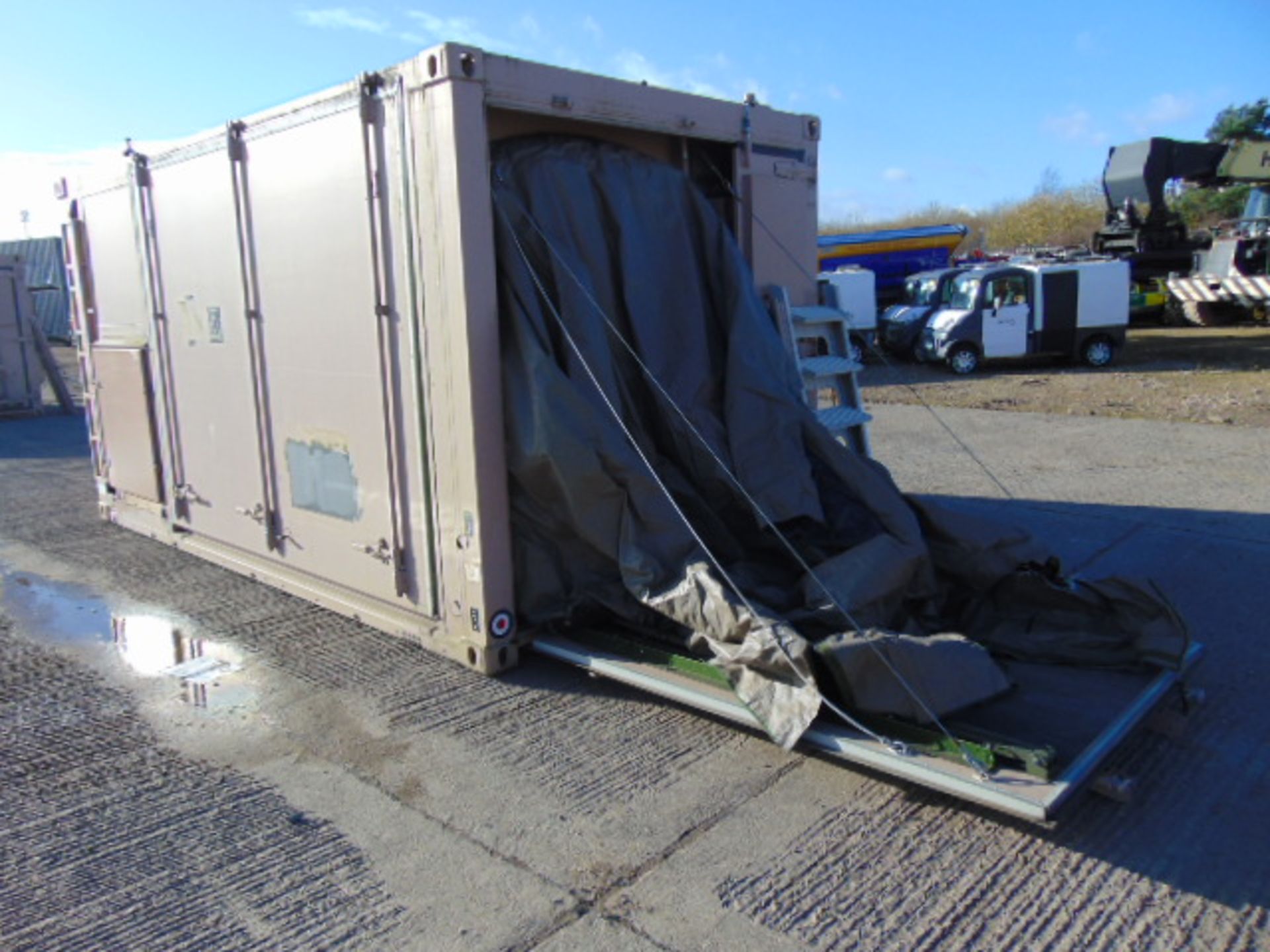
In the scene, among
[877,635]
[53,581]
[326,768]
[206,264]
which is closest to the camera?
[877,635]

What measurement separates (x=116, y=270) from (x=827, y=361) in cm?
472

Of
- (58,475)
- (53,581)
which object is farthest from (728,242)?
(58,475)

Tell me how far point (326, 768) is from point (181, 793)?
486mm

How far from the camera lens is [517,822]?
3.17 m

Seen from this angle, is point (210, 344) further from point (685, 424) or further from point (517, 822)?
point (517, 822)

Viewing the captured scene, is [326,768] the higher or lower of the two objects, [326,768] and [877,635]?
the lower

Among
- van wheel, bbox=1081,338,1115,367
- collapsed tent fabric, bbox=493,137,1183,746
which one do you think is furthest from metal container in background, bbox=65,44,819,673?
van wheel, bbox=1081,338,1115,367

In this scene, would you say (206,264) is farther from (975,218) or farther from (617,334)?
(975,218)

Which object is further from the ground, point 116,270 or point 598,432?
point 116,270

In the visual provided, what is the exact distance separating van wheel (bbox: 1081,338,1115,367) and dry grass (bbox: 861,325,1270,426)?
1.06 feet

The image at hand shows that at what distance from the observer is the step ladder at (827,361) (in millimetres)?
5129

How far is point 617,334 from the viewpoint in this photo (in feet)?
13.2

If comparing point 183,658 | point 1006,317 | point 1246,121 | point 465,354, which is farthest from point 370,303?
point 1246,121

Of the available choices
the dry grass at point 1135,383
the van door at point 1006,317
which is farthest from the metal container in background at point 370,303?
the van door at point 1006,317
